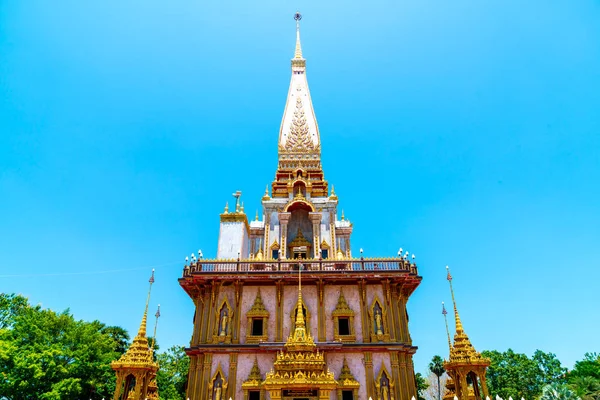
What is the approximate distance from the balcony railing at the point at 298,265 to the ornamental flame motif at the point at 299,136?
15236mm

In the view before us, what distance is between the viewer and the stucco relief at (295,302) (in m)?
23.3

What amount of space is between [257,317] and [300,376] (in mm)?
8991

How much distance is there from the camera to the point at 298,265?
24.5m

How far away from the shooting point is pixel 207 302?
2423 centimetres

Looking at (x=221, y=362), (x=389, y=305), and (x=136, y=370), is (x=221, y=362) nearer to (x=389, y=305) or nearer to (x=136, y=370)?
(x=136, y=370)

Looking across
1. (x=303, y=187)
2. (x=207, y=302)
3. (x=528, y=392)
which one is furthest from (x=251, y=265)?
(x=528, y=392)

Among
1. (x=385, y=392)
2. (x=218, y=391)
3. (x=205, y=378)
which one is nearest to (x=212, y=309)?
(x=205, y=378)

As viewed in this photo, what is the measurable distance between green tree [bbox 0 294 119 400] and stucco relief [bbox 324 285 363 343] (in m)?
20.5

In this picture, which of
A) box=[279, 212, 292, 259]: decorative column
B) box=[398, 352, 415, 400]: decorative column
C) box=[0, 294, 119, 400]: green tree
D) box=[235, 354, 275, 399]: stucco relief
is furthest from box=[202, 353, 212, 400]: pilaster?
box=[0, 294, 119, 400]: green tree

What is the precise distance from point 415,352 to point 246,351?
990 cm

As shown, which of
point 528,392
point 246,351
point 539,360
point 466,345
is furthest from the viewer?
point 539,360

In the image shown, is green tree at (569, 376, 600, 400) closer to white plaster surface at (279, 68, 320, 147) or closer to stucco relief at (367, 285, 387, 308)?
stucco relief at (367, 285, 387, 308)

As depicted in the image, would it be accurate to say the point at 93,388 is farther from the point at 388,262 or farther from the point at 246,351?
the point at 388,262

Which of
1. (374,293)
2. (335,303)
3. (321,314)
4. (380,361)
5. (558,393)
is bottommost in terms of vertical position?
(558,393)
